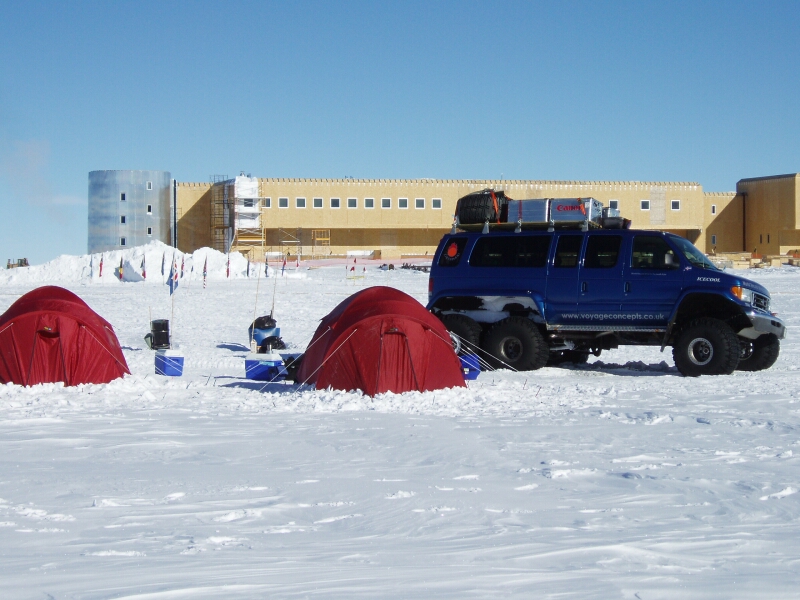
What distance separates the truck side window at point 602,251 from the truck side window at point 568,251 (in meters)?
0.15

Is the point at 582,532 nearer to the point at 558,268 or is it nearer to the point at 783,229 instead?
the point at 558,268

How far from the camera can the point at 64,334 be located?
1266 cm

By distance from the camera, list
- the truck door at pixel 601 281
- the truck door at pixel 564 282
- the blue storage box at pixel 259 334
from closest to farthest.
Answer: the truck door at pixel 601 281 → the truck door at pixel 564 282 → the blue storage box at pixel 259 334

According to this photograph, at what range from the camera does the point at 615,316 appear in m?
14.2

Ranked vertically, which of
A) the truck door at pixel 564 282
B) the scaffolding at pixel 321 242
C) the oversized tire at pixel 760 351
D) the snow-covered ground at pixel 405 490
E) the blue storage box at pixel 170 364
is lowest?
the snow-covered ground at pixel 405 490

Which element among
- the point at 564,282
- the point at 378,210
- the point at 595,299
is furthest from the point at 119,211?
the point at 595,299

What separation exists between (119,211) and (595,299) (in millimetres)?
55408

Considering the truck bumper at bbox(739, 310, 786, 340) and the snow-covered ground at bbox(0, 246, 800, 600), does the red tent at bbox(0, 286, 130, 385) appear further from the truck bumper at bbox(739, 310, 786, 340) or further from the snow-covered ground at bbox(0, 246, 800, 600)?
the truck bumper at bbox(739, 310, 786, 340)

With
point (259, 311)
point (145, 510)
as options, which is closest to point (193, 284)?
point (259, 311)

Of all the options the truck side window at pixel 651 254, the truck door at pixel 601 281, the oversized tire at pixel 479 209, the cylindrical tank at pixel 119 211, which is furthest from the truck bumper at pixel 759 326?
the cylindrical tank at pixel 119 211

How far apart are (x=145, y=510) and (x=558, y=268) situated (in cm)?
927

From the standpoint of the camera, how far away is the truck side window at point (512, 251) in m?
14.8

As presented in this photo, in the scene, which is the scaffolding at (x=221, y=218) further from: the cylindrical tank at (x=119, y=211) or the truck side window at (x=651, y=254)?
the truck side window at (x=651, y=254)

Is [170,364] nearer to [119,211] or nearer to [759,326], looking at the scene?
[759,326]
